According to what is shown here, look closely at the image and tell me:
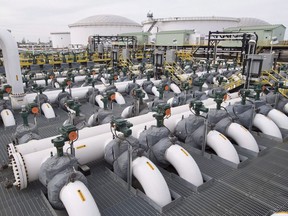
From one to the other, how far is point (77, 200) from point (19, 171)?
1658 millimetres

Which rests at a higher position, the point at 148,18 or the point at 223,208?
the point at 148,18

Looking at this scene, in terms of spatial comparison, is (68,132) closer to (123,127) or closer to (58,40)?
(123,127)

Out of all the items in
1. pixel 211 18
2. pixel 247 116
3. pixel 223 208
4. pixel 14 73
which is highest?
pixel 211 18

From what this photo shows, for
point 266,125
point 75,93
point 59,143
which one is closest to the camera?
point 59,143

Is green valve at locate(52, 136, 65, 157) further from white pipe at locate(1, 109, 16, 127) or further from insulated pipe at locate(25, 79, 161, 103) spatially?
insulated pipe at locate(25, 79, 161, 103)

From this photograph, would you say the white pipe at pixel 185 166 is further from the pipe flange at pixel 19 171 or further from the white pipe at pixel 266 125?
the white pipe at pixel 266 125

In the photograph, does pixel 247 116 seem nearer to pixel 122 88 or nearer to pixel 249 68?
pixel 249 68

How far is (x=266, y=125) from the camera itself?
7613 millimetres

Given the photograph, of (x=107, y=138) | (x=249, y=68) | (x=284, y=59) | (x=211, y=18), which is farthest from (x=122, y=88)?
(x=211, y=18)

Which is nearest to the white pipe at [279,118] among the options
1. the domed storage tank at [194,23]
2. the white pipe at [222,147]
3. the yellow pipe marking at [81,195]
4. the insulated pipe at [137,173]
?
the white pipe at [222,147]

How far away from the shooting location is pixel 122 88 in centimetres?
1320

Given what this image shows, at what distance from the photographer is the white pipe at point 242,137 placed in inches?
258

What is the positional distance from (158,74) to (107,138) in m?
11.0

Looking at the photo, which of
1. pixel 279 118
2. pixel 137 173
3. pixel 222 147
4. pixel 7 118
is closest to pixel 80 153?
pixel 137 173
